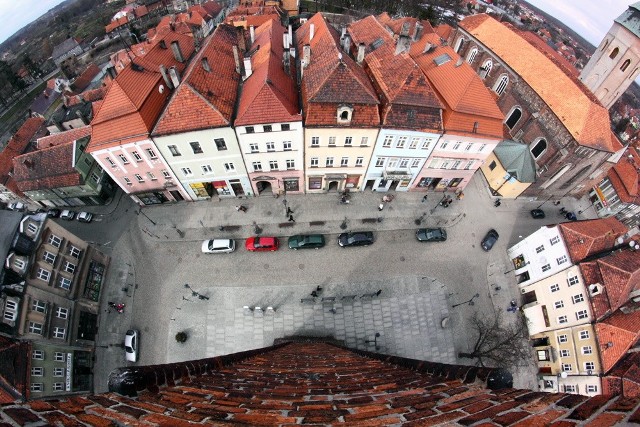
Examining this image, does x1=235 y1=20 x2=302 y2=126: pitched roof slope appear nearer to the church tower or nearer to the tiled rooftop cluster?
the tiled rooftop cluster

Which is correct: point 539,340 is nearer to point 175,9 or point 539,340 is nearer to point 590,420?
point 590,420

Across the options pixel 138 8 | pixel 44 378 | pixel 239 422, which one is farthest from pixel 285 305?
pixel 138 8

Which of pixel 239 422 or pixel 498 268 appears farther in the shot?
pixel 498 268

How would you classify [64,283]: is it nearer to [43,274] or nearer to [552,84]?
[43,274]

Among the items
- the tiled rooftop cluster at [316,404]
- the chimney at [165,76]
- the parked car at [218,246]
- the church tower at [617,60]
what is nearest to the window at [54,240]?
the parked car at [218,246]

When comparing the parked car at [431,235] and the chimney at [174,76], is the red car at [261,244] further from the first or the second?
the chimney at [174,76]

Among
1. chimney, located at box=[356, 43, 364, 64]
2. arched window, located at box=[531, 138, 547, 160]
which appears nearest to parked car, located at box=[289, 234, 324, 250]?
chimney, located at box=[356, 43, 364, 64]
